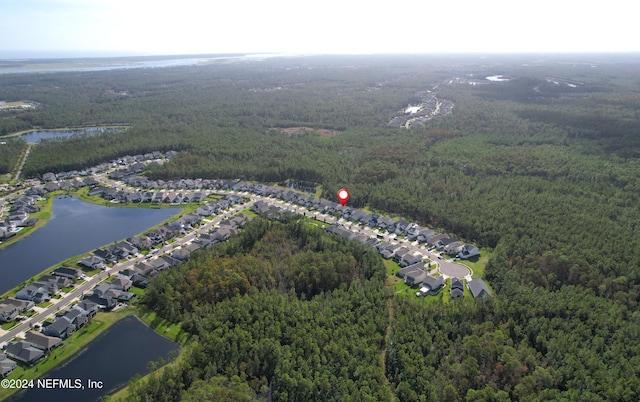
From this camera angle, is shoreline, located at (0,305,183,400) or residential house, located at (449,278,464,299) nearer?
shoreline, located at (0,305,183,400)

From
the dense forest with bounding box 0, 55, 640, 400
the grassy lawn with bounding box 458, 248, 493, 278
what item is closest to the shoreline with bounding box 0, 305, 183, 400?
the dense forest with bounding box 0, 55, 640, 400

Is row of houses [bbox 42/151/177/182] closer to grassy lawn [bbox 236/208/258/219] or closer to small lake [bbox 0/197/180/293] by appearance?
small lake [bbox 0/197/180/293]

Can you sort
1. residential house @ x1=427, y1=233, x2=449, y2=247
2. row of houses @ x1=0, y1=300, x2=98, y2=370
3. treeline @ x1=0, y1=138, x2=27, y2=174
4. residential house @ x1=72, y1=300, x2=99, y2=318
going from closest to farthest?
row of houses @ x1=0, y1=300, x2=98, y2=370, residential house @ x1=72, y1=300, x2=99, y2=318, residential house @ x1=427, y1=233, x2=449, y2=247, treeline @ x1=0, y1=138, x2=27, y2=174

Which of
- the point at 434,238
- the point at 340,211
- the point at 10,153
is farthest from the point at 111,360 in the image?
the point at 10,153

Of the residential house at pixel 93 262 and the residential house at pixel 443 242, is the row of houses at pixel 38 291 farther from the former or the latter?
the residential house at pixel 443 242

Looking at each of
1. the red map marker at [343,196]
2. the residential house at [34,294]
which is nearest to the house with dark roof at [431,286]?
the red map marker at [343,196]

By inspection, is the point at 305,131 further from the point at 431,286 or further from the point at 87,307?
the point at 87,307
